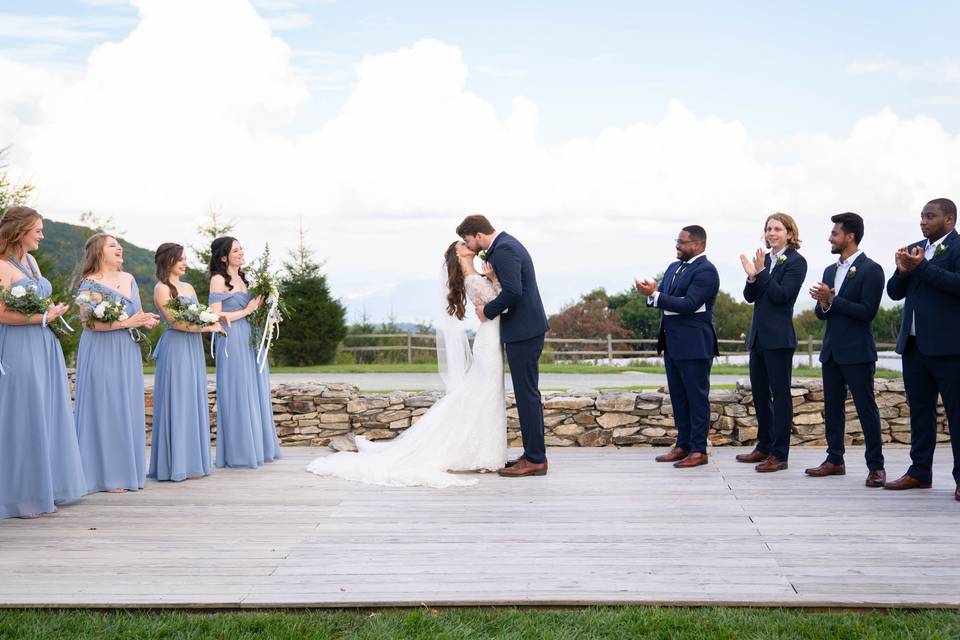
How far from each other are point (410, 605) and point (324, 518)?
1.90 m

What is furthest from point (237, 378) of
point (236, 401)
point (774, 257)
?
point (774, 257)

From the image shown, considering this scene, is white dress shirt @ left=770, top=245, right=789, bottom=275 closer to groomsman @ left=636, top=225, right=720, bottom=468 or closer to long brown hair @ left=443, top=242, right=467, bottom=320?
groomsman @ left=636, top=225, right=720, bottom=468

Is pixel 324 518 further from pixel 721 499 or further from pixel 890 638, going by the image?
pixel 890 638

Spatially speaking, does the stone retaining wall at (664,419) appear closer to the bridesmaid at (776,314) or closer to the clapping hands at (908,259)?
the bridesmaid at (776,314)

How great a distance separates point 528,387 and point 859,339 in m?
2.52

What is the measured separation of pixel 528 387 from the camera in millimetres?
7496

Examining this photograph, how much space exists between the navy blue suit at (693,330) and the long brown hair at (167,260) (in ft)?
13.0

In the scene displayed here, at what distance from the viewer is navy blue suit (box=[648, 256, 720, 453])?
299 inches

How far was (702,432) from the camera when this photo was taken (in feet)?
25.8

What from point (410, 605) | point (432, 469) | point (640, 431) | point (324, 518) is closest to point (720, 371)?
point (640, 431)

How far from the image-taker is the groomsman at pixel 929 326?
619cm

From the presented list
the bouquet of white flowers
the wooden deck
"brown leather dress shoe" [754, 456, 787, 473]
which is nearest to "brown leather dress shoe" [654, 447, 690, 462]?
the wooden deck

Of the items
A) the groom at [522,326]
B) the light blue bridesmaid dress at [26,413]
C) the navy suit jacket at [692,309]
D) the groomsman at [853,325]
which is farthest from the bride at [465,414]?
the groomsman at [853,325]

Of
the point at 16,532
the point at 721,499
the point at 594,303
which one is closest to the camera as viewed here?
the point at 16,532
